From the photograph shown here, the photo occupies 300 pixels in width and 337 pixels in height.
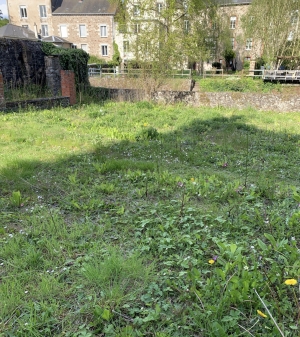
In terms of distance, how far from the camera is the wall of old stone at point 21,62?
10648 millimetres

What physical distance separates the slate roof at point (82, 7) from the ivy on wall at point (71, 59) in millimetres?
22797

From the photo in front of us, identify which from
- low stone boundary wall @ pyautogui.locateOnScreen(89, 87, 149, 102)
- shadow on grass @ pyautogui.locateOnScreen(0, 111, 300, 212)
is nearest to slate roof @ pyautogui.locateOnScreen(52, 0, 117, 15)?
low stone boundary wall @ pyautogui.locateOnScreen(89, 87, 149, 102)

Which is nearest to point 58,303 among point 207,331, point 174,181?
point 207,331

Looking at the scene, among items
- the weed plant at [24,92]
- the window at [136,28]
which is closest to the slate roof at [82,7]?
the window at [136,28]

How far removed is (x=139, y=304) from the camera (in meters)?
1.92

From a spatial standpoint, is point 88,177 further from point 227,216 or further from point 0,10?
point 0,10

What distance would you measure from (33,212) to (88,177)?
46.7 inches

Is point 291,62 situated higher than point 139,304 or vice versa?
point 291,62

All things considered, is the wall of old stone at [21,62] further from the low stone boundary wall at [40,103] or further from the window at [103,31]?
the window at [103,31]

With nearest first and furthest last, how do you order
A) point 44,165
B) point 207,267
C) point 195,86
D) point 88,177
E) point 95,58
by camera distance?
point 207,267, point 88,177, point 44,165, point 195,86, point 95,58

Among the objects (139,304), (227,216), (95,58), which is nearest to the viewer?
(139,304)

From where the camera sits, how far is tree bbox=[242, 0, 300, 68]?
765 inches

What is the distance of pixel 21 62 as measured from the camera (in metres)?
11.3

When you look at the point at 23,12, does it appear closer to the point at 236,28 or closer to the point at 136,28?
the point at 236,28
